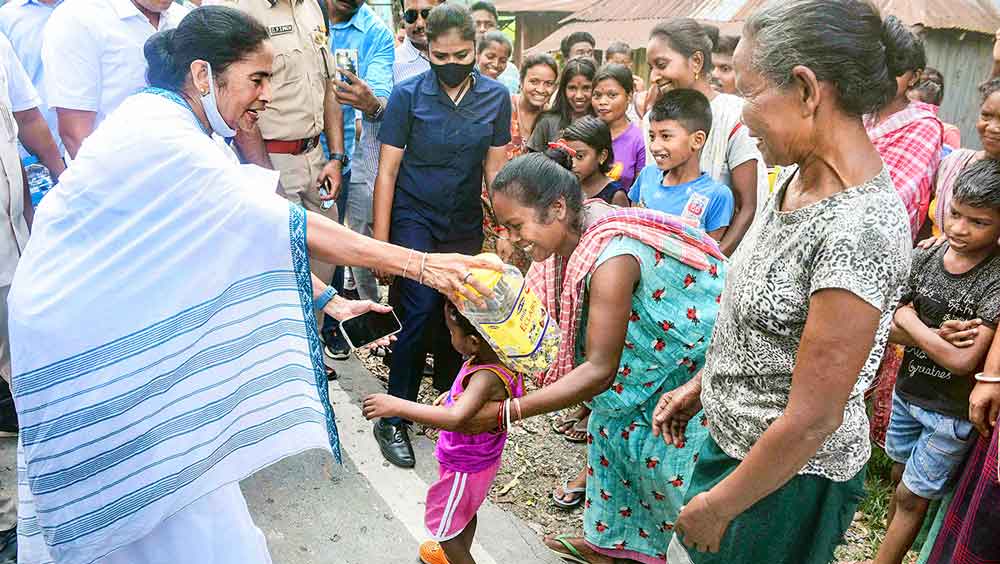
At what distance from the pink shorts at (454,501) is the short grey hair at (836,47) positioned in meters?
1.73

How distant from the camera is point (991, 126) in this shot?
255cm

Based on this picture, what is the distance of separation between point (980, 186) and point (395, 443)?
2.70 m

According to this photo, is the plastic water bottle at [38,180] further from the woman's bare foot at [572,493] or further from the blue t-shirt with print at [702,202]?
the blue t-shirt with print at [702,202]

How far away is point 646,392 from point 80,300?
1.74 m

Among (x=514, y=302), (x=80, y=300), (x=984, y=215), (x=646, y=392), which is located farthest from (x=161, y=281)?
(x=984, y=215)

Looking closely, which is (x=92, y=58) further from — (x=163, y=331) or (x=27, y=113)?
(x=163, y=331)

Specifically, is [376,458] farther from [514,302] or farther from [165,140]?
[165,140]

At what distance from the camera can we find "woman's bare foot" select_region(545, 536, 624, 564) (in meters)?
2.85

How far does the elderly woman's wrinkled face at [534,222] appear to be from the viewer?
2.45m

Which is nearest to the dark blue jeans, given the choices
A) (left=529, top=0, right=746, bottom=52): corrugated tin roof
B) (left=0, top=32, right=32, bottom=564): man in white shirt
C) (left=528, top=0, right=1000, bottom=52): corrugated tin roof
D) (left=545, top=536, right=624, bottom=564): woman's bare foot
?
(left=545, top=536, right=624, bottom=564): woman's bare foot

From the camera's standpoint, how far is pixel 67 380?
1.91m

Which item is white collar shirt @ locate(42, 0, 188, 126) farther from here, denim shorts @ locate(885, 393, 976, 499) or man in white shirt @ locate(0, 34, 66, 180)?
denim shorts @ locate(885, 393, 976, 499)

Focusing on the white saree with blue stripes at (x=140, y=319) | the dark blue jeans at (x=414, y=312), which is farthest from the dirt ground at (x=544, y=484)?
the white saree with blue stripes at (x=140, y=319)

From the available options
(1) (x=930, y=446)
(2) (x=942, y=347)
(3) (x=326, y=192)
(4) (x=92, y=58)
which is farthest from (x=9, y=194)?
(1) (x=930, y=446)
